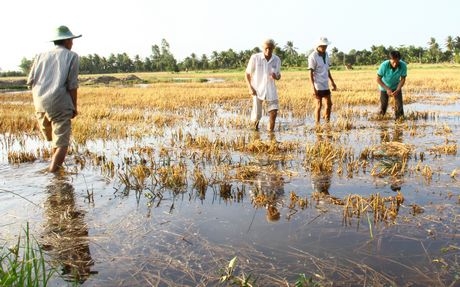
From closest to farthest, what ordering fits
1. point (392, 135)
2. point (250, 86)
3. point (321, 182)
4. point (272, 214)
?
1. point (272, 214)
2. point (321, 182)
3. point (392, 135)
4. point (250, 86)

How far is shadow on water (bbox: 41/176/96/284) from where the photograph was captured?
240 cm

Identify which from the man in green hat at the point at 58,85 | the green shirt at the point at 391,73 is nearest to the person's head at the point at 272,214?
the man in green hat at the point at 58,85

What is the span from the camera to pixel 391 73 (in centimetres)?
845

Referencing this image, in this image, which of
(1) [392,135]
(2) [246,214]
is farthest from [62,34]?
(1) [392,135]

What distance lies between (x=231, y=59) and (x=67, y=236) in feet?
286

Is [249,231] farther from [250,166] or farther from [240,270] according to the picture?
[250,166]

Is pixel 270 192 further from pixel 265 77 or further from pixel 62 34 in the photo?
pixel 265 77

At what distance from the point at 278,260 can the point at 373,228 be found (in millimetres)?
829

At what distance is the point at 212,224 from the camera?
309 cm

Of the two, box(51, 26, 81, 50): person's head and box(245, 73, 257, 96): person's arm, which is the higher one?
box(51, 26, 81, 50): person's head

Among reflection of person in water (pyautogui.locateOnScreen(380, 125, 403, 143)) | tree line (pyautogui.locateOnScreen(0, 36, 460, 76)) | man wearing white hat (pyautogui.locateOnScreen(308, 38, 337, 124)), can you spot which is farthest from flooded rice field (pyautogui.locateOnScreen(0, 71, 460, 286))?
tree line (pyautogui.locateOnScreen(0, 36, 460, 76))

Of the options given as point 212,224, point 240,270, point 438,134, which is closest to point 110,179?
point 212,224

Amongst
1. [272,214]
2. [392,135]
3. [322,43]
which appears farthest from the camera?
[322,43]

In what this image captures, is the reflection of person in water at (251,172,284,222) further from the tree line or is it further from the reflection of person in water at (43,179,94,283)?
the tree line
